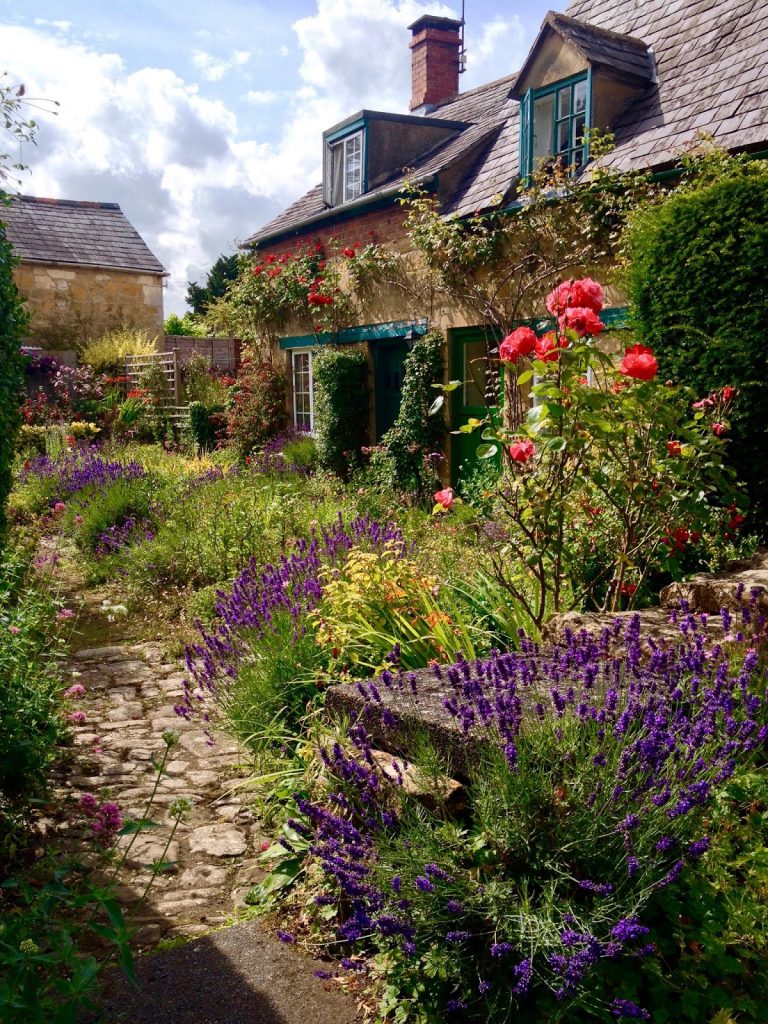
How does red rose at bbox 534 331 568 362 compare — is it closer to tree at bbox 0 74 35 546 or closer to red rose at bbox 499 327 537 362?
red rose at bbox 499 327 537 362

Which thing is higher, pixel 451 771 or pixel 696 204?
pixel 696 204

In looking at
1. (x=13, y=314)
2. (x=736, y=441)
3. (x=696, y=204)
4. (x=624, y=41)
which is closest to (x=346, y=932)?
(x=13, y=314)

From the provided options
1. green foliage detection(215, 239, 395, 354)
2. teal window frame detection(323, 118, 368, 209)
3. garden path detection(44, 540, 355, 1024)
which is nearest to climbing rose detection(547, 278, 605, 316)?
garden path detection(44, 540, 355, 1024)

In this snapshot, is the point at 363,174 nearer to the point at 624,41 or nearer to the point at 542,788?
the point at 624,41

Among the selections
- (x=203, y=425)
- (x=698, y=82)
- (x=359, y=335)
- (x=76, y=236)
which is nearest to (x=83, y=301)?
(x=76, y=236)

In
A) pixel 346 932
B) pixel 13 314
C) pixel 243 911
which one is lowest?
pixel 243 911

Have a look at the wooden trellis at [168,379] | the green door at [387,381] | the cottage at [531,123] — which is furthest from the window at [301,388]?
the wooden trellis at [168,379]

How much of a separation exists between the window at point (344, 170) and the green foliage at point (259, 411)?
124 inches

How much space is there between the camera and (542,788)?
2.26 m

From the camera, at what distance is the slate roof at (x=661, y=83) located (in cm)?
754

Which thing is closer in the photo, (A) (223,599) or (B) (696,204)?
(A) (223,599)

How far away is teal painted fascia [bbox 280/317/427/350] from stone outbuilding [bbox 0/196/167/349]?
7.71 meters

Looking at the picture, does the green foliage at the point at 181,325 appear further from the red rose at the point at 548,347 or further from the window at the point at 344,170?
the red rose at the point at 548,347

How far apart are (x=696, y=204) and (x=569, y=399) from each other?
9.43ft
